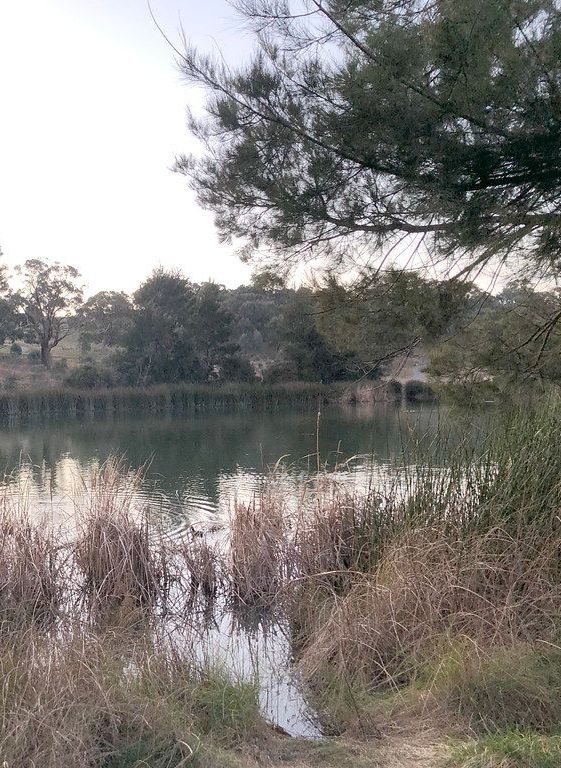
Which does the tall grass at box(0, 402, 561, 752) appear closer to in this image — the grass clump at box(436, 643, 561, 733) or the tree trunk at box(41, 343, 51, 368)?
the grass clump at box(436, 643, 561, 733)

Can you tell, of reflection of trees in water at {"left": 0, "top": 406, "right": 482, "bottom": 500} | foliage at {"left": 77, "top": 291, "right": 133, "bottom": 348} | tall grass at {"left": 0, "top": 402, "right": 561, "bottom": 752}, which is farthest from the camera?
foliage at {"left": 77, "top": 291, "right": 133, "bottom": 348}

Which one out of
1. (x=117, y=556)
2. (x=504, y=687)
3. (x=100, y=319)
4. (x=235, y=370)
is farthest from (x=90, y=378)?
(x=504, y=687)

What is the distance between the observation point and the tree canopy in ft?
13.3

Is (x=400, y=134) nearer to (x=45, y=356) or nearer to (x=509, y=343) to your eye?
(x=509, y=343)

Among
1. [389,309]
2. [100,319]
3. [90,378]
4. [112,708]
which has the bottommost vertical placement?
[90,378]

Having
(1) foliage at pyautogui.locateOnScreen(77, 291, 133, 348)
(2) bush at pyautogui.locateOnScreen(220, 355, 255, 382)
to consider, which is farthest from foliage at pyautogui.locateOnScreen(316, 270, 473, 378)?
(1) foliage at pyautogui.locateOnScreen(77, 291, 133, 348)

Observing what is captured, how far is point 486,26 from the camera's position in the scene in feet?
13.0

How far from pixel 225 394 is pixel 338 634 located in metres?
32.0

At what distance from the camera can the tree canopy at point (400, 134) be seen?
13.3 feet

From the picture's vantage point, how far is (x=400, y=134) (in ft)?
13.7

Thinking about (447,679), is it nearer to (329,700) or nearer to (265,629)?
(329,700)

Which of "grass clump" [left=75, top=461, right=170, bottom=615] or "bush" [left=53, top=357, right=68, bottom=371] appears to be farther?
"bush" [left=53, top=357, right=68, bottom=371]

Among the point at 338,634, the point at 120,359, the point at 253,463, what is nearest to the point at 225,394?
the point at 120,359

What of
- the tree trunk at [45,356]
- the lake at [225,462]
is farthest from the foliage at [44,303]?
the lake at [225,462]
